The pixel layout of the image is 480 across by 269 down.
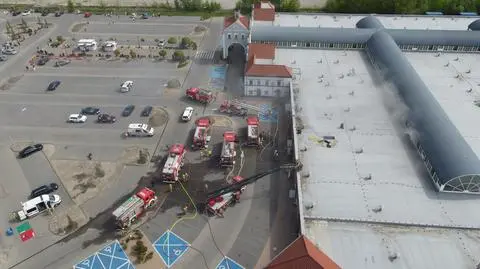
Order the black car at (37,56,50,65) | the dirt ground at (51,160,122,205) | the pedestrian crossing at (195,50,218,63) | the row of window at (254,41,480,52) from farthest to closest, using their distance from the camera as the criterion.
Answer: the pedestrian crossing at (195,50,218,63)
the black car at (37,56,50,65)
the row of window at (254,41,480,52)
the dirt ground at (51,160,122,205)

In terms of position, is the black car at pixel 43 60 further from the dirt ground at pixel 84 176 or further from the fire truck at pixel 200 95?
the dirt ground at pixel 84 176

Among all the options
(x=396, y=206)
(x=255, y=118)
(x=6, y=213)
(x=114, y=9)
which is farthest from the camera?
(x=114, y=9)

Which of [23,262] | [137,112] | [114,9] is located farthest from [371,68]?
[114,9]

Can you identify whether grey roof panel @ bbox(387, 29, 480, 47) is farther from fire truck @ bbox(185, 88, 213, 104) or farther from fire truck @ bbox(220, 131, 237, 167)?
fire truck @ bbox(220, 131, 237, 167)

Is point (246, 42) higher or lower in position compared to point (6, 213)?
higher

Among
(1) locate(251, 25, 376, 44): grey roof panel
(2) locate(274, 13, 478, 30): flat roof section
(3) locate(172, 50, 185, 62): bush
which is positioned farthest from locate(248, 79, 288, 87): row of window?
(2) locate(274, 13, 478, 30): flat roof section

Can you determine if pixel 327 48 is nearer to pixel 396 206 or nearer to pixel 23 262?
pixel 396 206

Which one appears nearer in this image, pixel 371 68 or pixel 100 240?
pixel 100 240

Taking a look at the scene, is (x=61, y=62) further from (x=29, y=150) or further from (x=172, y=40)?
(x=29, y=150)
